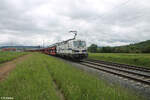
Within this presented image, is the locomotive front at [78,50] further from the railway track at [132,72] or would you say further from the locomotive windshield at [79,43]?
the railway track at [132,72]

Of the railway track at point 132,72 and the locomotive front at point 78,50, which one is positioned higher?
the locomotive front at point 78,50

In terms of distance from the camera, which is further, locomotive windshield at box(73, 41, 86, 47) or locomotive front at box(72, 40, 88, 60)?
locomotive windshield at box(73, 41, 86, 47)

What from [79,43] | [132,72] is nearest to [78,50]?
[79,43]

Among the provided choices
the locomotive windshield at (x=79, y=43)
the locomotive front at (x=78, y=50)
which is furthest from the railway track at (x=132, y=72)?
the locomotive windshield at (x=79, y=43)

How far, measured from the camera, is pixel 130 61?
15.8 m

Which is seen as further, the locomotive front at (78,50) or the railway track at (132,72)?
the locomotive front at (78,50)

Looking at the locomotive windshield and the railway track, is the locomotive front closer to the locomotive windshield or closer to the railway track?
the locomotive windshield

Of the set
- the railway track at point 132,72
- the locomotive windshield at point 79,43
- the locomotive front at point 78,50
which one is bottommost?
the railway track at point 132,72

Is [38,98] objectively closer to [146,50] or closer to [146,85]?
[146,85]

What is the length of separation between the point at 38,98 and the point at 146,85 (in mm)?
5525

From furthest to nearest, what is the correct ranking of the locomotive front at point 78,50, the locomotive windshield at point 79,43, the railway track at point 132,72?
the locomotive windshield at point 79,43 < the locomotive front at point 78,50 < the railway track at point 132,72

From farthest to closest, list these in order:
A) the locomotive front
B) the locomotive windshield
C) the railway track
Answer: the locomotive windshield → the locomotive front → the railway track

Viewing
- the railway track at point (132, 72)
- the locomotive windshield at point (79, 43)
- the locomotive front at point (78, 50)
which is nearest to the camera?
the railway track at point (132, 72)

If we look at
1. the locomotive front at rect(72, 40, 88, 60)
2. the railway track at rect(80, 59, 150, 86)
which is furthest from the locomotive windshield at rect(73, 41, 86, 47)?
the railway track at rect(80, 59, 150, 86)
